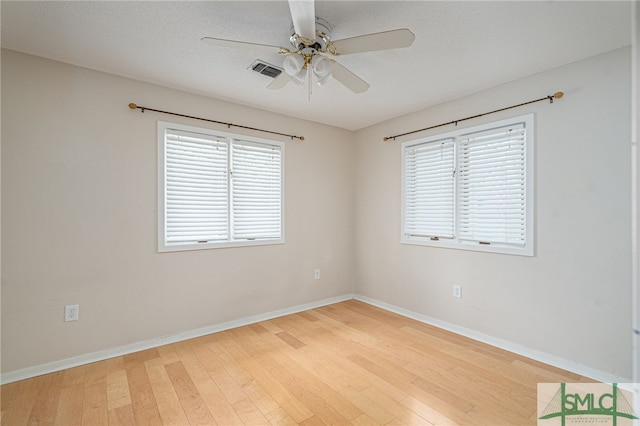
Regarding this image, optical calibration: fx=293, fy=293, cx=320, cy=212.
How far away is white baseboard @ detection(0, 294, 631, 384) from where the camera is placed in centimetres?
221

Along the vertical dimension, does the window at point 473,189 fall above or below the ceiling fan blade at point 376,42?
below

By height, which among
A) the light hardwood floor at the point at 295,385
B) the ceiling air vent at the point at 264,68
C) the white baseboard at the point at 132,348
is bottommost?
the light hardwood floor at the point at 295,385

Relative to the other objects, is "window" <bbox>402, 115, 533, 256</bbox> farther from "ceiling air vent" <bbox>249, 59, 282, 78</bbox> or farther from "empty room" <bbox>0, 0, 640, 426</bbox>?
"ceiling air vent" <bbox>249, 59, 282, 78</bbox>

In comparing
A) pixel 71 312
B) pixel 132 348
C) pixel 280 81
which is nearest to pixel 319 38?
pixel 280 81

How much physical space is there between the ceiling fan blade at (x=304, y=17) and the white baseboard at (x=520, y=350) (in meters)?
3.01

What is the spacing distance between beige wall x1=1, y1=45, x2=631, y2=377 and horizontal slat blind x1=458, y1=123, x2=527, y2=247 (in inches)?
6.1

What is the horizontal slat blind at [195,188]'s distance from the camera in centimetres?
287

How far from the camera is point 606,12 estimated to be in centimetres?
177

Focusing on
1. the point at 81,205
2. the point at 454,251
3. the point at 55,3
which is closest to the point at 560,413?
the point at 454,251

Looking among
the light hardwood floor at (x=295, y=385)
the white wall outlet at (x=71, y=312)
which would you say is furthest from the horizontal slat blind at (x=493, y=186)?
the white wall outlet at (x=71, y=312)

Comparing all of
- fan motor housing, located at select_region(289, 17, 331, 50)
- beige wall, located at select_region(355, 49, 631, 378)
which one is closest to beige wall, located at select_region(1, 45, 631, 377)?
beige wall, located at select_region(355, 49, 631, 378)

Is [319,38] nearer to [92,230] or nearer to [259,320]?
[92,230]

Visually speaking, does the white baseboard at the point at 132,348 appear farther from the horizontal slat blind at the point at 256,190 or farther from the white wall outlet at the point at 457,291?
the white wall outlet at the point at 457,291

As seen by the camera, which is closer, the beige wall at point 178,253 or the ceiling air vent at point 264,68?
the beige wall at point 178,253
